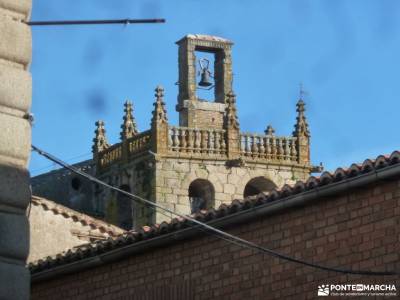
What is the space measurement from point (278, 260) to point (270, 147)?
1377 inches

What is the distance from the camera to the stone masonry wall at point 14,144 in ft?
39.6

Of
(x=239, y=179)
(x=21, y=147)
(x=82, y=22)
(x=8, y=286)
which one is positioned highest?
(x=239, y=179)

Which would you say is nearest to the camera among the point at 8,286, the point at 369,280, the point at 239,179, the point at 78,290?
the point at 8,286

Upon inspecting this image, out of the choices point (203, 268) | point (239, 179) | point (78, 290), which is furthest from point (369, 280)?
point (239, 179)

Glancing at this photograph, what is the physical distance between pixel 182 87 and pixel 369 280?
37.4 m

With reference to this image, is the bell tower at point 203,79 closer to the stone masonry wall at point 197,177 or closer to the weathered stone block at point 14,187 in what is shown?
the stone masonry wall at point 197,177

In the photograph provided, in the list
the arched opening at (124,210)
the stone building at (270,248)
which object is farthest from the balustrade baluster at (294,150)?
the stone building at (270,248)

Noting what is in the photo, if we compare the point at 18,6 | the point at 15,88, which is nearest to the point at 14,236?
the point at 15,88

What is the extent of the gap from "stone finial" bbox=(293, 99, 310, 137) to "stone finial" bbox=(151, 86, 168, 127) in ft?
15.1

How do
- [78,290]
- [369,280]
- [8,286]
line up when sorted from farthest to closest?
[78,290]
[369,280]
[8,286]

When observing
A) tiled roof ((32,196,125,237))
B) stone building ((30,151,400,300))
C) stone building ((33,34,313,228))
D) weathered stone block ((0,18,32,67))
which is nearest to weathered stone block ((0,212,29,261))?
weathered stone block ((0,18,32,67))

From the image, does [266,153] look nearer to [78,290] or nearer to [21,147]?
[78,290]

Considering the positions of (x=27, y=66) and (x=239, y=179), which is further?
(x=239, y=179)

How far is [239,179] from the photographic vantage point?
52750mm
